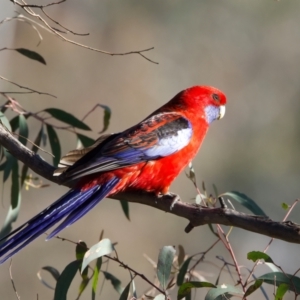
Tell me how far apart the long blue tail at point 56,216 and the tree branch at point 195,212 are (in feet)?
0.34

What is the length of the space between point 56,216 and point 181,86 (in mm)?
6318

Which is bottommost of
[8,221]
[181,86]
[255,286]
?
[181,86]

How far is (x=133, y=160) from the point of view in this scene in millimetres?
2629

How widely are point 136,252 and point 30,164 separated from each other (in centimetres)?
472

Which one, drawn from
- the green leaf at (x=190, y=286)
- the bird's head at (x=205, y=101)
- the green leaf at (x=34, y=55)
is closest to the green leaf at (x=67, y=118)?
the green leaf at (x=34, y=55)

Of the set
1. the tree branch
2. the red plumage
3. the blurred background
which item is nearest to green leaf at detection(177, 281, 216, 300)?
the tree branch

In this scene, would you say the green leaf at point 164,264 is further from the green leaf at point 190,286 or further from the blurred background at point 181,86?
the blurred background at point 181,86

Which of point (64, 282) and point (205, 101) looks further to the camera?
point (205, 101)

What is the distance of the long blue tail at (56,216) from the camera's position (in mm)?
2023

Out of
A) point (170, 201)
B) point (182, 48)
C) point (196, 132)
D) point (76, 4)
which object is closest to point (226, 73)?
point (182, 48)

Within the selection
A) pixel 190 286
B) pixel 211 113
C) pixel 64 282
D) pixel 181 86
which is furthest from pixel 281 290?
pixel 181 86

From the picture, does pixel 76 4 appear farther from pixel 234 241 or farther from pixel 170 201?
pixel 170 201

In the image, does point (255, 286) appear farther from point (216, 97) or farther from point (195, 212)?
point (216, 97)

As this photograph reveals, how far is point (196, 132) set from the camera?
294 cm
